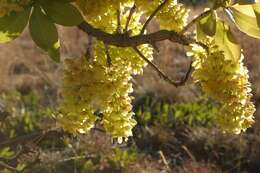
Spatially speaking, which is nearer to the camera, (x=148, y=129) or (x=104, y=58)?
(x=104, y=58)

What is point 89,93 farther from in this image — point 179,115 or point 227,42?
point 179,115

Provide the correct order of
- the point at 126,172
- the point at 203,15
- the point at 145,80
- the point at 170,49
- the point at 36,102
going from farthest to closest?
the point at 170,49 → the point at 145,80 → the point at 36,102 → the point at 126,172 → the point at 203,15

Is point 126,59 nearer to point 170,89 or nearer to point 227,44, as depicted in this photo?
point 227,44

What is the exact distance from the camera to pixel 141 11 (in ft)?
4.18

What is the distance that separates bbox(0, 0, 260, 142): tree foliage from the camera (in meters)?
1.09

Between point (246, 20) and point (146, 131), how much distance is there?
14.7 feet

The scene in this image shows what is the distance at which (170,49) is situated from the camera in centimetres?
787

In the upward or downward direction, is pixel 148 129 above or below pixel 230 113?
below

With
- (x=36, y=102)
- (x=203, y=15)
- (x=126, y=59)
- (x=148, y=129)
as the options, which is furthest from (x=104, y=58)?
(x=36, y=102)

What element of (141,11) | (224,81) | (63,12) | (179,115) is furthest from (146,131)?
(63,12)

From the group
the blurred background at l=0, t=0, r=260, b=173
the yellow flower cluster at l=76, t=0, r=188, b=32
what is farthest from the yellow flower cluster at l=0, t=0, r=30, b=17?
the blurred background at l=0, t=0, r=260, b=173

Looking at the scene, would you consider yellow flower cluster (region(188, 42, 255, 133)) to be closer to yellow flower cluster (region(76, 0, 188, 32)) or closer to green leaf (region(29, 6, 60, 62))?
yellow flower cluster (region(76, 0, 188, 32))

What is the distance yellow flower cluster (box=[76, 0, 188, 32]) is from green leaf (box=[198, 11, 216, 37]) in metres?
0.10

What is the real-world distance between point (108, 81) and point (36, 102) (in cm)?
527
